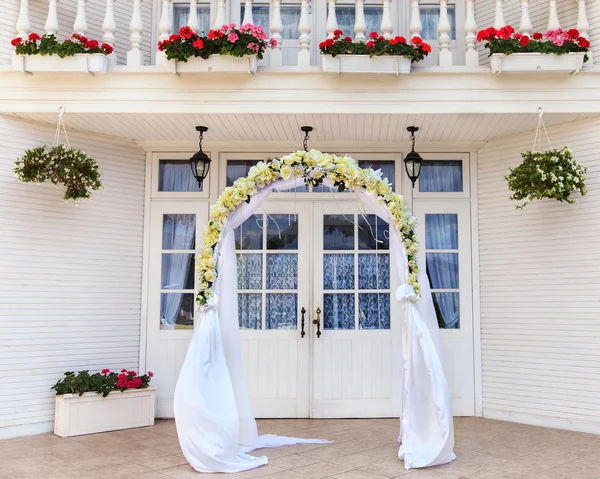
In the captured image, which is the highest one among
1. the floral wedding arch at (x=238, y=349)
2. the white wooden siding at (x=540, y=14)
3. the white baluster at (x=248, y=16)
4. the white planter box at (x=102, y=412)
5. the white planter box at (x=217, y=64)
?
the white wooden siding at (x=540, y=14)

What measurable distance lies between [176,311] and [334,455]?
244cm

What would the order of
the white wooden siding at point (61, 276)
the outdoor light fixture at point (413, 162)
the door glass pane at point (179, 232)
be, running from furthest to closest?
the door glass pane at point (179, 232) → the outdoor light fixture at point (413, 162) → the white wooden siding at point (61, 276)

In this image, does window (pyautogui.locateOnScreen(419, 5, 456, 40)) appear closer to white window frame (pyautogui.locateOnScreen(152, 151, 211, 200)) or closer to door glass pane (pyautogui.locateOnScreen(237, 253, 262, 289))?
white window frame (pyautogui.locateOnScreen(152, 151, 211, 200))

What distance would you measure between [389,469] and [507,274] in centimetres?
264

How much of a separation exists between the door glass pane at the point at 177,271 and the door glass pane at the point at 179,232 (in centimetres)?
11

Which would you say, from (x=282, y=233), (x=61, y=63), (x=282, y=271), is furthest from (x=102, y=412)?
(x=61, y=63)

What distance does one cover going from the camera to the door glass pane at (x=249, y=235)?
611 centimetres

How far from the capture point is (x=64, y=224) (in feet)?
18.1

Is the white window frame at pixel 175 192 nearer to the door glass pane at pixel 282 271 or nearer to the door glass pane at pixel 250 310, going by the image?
the door glass pane at pixel 282 271

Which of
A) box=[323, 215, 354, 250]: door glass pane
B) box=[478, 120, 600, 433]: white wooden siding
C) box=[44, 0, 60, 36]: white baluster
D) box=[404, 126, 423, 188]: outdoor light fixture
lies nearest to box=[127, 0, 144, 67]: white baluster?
box=[44, 0, 60, 36]: white baluster

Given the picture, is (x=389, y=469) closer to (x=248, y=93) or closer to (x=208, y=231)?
(x=208, y=231)

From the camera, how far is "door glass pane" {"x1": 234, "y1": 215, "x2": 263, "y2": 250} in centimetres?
611

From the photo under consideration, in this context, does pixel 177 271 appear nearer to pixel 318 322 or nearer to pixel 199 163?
pixel 199 163

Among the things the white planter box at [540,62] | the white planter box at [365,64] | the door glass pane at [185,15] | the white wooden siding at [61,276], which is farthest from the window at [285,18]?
the white planter box at [540,62]
